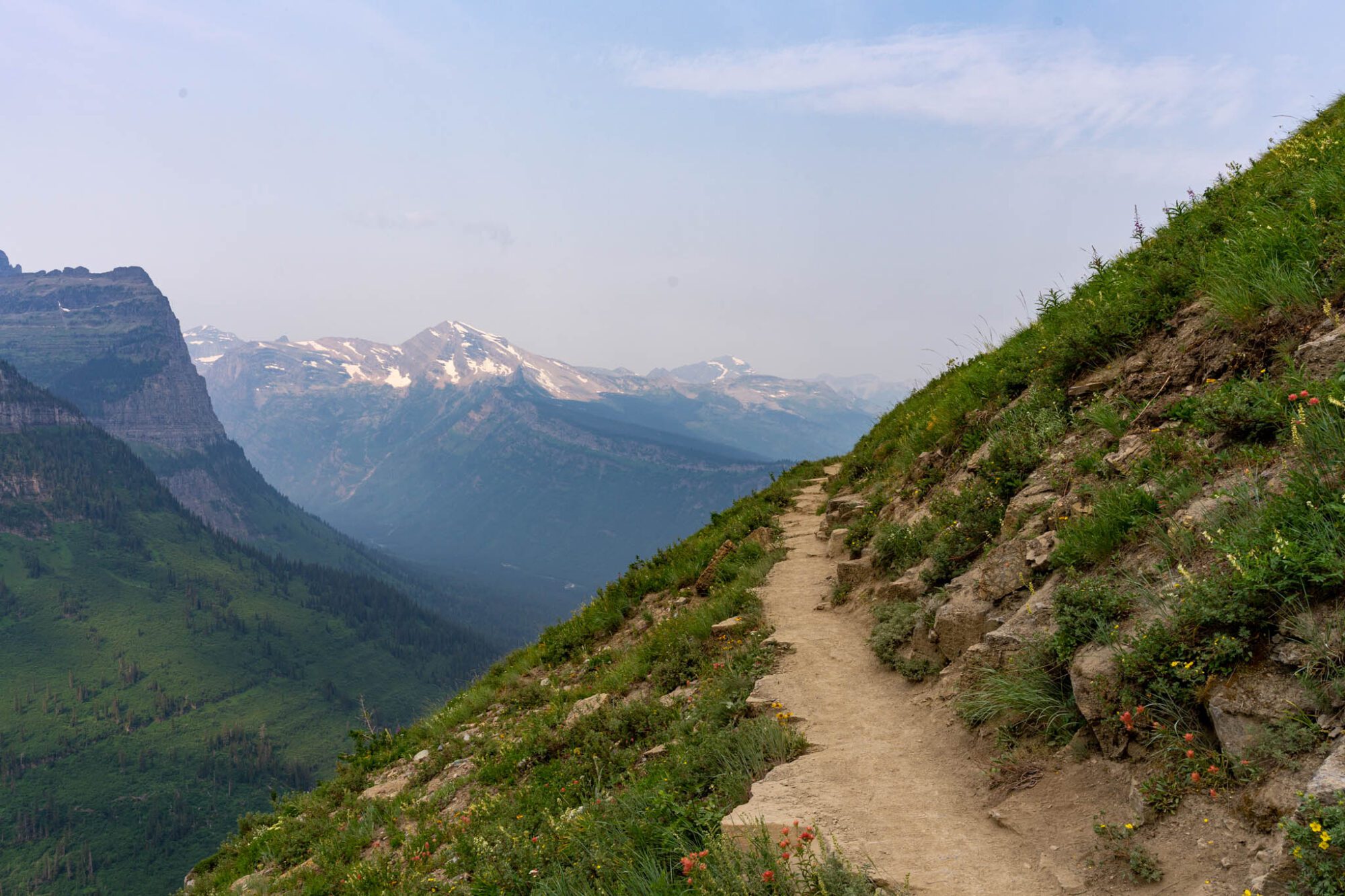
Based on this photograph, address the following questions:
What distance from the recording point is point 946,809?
642cm

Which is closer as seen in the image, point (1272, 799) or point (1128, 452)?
point (1272, 799)

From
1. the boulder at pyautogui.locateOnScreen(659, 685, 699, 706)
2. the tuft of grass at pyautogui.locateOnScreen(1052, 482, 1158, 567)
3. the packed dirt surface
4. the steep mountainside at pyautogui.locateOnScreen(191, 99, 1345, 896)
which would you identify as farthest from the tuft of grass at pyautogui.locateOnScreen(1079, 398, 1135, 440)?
the boulder at pyautogui.locateOnScreen(659, 685, 699, 706)

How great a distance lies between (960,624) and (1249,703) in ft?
12.6

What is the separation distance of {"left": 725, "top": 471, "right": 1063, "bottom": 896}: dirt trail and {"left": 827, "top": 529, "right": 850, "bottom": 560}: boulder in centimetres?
374

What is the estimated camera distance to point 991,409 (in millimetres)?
13320

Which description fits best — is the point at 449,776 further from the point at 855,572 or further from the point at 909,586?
the point at 909,586

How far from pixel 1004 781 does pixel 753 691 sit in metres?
3.69

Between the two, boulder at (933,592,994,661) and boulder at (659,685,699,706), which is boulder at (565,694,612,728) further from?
boulder at (933,592,994,661)

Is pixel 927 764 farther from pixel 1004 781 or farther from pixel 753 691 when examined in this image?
pixel 753 691

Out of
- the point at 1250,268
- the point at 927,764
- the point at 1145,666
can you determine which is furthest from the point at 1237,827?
the point at 1250,268

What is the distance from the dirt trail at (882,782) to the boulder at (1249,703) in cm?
168

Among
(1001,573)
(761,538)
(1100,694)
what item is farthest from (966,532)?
(761,538)

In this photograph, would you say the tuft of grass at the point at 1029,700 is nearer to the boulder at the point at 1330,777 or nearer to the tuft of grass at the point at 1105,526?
the tuft of grass at the point at 1105,526

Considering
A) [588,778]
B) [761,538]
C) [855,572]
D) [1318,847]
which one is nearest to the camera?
[1318,847]
